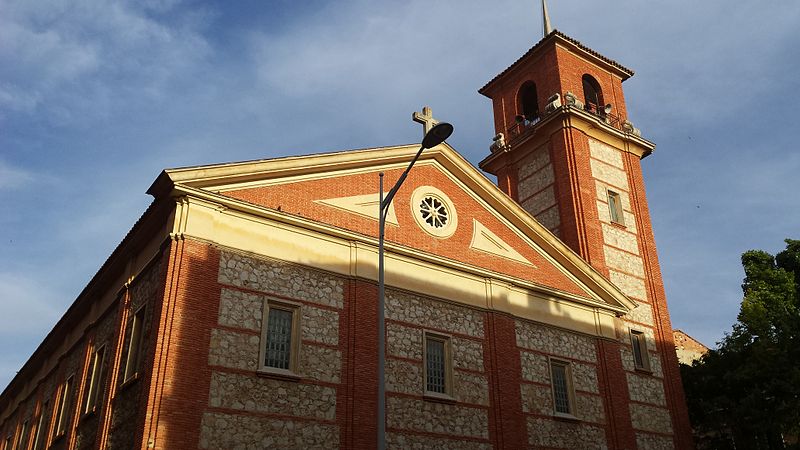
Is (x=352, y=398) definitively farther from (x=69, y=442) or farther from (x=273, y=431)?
(x=69, y=442)

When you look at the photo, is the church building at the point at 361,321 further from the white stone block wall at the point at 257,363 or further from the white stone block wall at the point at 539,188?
the white stone block wall at the point at 539,188

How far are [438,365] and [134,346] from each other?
23.5ft

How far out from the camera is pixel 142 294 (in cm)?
1684

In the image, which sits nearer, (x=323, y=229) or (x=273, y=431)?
(x=273, y=431)

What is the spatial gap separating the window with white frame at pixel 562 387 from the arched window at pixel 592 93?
12549 mm

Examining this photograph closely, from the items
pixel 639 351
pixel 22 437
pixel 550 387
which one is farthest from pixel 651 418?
pixel 22 437

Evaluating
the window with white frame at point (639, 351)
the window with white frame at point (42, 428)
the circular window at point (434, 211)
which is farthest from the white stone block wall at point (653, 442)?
the window with white frame at point (42, 428)

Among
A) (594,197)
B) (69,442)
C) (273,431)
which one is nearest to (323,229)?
(273,431)

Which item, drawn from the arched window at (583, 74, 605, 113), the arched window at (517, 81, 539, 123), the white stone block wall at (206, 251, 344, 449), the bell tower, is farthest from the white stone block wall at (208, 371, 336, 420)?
the arched window at (583, 74, 605, 113)

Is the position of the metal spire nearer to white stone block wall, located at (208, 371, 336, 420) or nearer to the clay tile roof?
the clay tile roof

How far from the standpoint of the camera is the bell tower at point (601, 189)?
892 inches

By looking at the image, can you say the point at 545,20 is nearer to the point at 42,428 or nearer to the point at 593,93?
the point at 593,93

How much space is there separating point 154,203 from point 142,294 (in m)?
2.13

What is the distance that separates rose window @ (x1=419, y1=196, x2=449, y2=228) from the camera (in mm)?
20266
